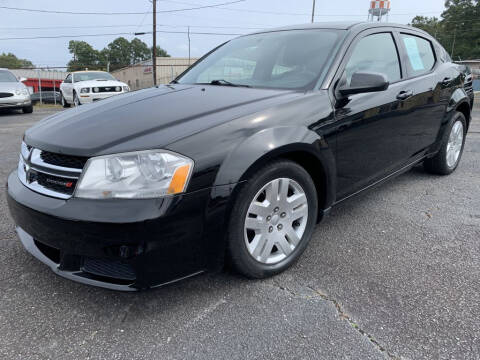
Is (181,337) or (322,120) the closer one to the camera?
(181,337)

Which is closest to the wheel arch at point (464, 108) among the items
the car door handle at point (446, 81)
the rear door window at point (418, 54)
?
the car door handle at point (446, 81)

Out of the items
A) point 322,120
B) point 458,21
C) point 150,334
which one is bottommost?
point 150,334

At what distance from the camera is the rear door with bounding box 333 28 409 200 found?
8.14 ft

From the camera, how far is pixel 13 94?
10555mm

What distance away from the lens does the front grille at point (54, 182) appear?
69.6 inches

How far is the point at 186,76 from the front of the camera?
10.7ft

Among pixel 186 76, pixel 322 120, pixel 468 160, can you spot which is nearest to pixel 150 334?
pixel 322 120

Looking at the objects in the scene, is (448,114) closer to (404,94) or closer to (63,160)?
(404,94)

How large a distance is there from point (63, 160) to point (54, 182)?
0.12 m

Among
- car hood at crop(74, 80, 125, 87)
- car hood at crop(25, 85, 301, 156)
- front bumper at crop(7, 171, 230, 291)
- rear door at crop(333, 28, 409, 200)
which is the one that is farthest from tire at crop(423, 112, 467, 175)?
car hood at crop(74, 80, 125, 87)

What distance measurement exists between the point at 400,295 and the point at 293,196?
0.78 m

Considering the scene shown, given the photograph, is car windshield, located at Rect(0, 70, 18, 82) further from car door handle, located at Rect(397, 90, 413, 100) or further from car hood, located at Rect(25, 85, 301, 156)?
car door handle, located at Rect(397, 90, 413, 100)

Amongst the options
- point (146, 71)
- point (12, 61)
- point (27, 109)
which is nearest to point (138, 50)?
point (12, 61)

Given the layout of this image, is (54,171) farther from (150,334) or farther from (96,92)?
(96,92)
